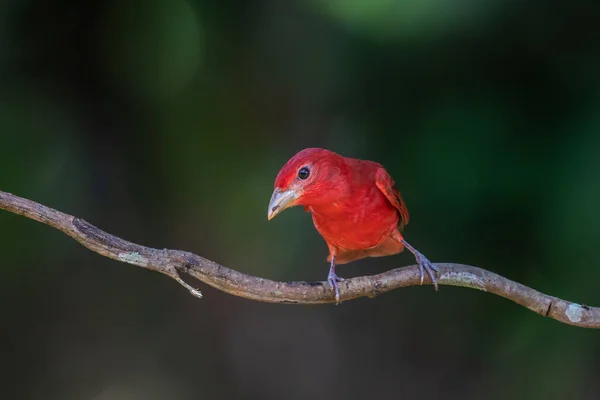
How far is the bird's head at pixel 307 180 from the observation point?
78.1 inches

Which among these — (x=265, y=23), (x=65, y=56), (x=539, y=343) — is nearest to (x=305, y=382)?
(x=539, y=343)

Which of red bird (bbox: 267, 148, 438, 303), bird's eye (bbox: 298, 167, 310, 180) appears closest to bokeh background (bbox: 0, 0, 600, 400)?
red bird (bbox: 267, 148, 438, 303)

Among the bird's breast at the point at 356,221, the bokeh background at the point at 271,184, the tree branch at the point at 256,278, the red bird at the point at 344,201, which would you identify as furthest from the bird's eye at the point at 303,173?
the bokeh background at the point at 271,184

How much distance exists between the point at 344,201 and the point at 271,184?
1.20 m

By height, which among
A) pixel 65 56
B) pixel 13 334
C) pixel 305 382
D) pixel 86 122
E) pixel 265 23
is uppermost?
pixel 265 23

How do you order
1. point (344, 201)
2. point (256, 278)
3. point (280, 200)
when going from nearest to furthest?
1. point (256, 278)
2. point (280, 200)
3. point (344, 201)

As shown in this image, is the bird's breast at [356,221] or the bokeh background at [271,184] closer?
the bird's breast at [356,221]

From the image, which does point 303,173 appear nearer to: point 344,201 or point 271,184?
point 344,201

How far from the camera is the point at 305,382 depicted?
3463 millimetres

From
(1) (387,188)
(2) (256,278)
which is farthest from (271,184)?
A: (2) (256,278)

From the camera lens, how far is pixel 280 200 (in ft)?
6.50

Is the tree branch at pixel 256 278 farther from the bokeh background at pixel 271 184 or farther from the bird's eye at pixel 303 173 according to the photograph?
the bokeh background at pixel 271 184

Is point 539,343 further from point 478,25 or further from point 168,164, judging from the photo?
point 168,164

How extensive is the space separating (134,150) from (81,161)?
293 millimetres
